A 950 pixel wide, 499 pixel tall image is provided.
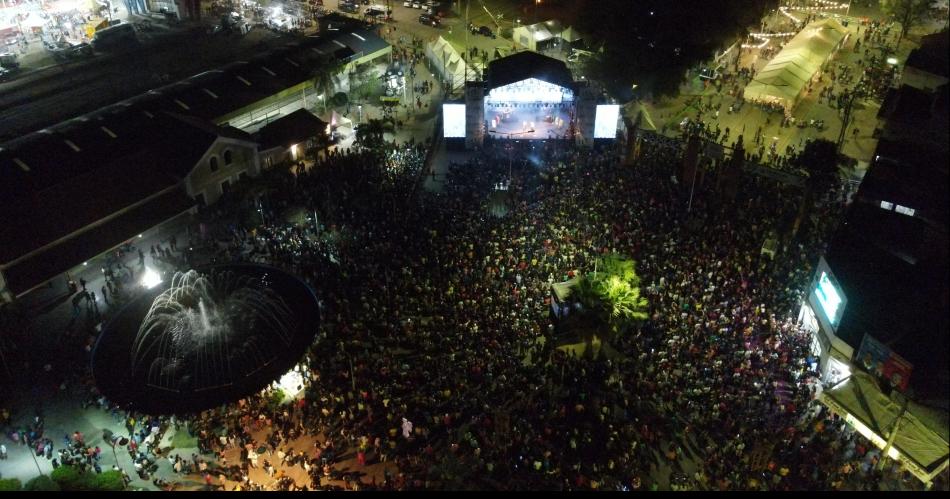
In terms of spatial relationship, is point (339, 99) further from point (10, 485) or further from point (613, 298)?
point (10, 485)

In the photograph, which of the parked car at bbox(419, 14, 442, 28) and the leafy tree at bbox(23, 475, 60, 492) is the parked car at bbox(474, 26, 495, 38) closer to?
the parked car at bbox(419, 14, 442, 28)

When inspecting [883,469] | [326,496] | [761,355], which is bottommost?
[883,469]

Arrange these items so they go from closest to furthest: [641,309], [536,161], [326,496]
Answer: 1. [326,496]
2. [641,309]
3. [536,161]

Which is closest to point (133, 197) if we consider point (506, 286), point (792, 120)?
point (506, 286)

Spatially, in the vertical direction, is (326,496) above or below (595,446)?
above

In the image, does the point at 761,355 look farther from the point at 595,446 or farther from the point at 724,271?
the point at 595,446

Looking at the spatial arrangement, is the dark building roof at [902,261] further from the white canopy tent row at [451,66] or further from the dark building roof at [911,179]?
the white canopy tent row at [451,66]

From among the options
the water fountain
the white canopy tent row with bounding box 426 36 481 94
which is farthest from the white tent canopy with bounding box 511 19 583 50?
the water fountain
